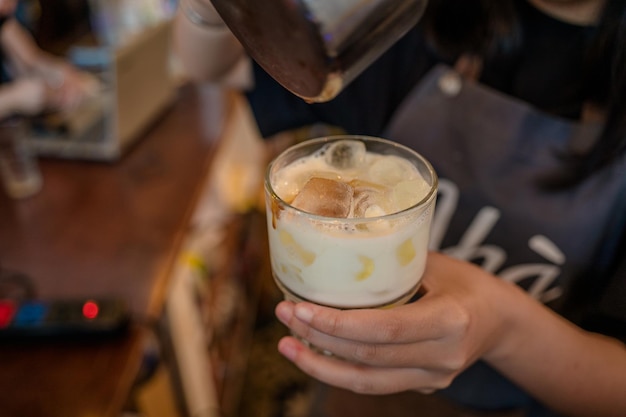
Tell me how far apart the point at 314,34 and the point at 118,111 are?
1.25 metres

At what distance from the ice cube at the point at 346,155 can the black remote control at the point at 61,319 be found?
0.54 m

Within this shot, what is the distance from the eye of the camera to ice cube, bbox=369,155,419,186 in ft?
2.22

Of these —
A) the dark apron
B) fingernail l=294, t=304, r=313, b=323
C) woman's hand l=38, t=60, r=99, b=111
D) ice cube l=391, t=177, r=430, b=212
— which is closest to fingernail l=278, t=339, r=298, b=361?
fingernail l=294, t=304, r=313, b=323

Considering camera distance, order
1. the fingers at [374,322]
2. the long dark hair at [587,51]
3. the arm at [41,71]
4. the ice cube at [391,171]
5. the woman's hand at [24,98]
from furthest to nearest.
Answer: the arm at [41,71] → the woman's hand at [24,98] → the long dark hair at [587,51] → the ice cube at [391,171] → the fingers at [374,322]

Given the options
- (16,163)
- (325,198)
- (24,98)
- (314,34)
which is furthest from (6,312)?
(314,34)

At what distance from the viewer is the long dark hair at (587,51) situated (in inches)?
34.3

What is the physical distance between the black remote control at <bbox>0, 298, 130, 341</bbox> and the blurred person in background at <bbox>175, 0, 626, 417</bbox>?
440 millimetres

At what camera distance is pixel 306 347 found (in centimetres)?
71

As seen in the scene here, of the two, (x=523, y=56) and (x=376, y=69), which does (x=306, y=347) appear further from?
(x=523, y=56)

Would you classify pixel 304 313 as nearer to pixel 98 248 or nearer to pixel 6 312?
pixel 6 312

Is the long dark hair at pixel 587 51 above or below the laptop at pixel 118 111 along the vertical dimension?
above

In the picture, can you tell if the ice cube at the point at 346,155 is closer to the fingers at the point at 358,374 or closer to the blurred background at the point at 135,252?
the fingers at the point at 358,374

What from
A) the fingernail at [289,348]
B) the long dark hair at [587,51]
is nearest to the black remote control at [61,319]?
the fingernail at [289,348]

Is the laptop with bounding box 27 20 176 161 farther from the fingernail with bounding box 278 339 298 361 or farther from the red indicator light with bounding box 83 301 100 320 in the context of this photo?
the fingernail with bounding box 278 339 298 361
